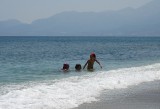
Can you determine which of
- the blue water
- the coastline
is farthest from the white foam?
the blue water

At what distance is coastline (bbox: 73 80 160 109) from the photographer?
11.9 metres

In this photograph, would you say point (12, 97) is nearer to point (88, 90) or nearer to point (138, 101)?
point (88, 90)

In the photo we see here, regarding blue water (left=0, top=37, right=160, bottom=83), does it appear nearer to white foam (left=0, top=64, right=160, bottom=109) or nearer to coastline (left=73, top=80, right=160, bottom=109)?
white foam (left=0, top=64, right=160, bottom=109)

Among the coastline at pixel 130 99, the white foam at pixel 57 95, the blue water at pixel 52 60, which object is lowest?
the blue water at pixel 52 60

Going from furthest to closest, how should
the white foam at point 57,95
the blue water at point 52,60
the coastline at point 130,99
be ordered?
the blue water at point 52,60 → the coastline at point 130,99 → the white foam at point 57,95

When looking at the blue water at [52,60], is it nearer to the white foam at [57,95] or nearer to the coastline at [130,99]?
the white foam at [57,95]

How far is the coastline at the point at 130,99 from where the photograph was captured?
11.9 m

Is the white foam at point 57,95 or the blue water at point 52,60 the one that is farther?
the blue water at point 52,60

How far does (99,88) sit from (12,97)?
14.2ft

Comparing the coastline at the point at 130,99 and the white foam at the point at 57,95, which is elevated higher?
the white foam at the point at 57,95

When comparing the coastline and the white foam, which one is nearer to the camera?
the white foam

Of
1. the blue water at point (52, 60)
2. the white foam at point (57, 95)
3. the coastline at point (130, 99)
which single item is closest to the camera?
the white foam at point (57, 95)

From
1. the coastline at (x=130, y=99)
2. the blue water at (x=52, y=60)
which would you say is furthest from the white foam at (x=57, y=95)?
the blue water at (x=52, y=60)

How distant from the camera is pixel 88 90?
14.7 metres
